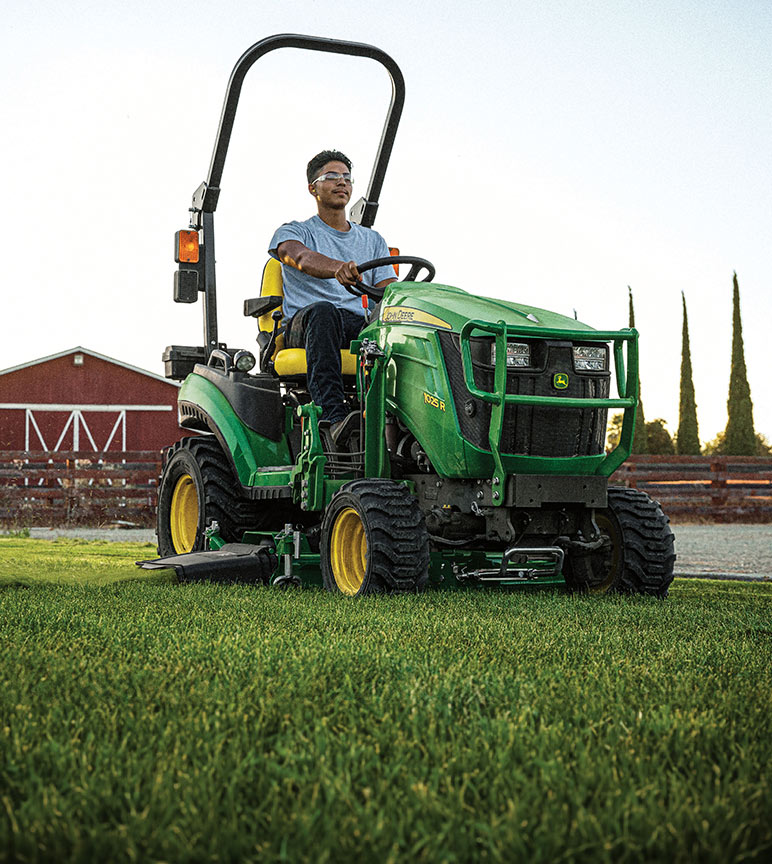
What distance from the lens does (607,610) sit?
4.44 meters

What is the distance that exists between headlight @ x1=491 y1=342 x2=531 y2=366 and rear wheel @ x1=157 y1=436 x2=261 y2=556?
2.06 metres

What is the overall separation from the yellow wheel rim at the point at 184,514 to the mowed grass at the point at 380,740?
9.63 ft

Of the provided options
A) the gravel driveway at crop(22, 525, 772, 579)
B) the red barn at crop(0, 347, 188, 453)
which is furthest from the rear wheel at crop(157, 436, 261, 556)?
the red barn at crop(0, 347, 188, 453)

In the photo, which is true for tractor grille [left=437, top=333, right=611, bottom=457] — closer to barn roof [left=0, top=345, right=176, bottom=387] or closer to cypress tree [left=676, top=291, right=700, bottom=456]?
barn roof [left=0, top=345, right=176, bottom=387]

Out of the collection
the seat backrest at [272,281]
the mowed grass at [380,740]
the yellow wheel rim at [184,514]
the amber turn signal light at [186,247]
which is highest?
the amber turn signal light at [186,247]

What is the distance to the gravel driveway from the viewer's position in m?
8.45

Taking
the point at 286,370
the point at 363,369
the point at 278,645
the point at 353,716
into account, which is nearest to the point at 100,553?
the point at 286,370

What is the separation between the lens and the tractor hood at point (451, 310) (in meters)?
5.04

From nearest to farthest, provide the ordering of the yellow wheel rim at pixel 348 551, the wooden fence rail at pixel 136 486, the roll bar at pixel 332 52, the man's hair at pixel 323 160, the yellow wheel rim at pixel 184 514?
the yellow wheel rim at pixel 348 551, the man's hair at pixel 323 160, the roll bar at pixel 332 52, the yellow wheel rim at pixel 184 514, the wooden fence rail at pixel 136 486

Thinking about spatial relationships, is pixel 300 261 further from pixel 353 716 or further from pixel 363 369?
pixel 353 716

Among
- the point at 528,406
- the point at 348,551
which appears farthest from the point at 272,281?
the point at 528,406

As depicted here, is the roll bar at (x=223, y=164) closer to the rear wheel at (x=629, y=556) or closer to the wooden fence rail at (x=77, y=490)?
the rear wheel at (x=629, y=556)

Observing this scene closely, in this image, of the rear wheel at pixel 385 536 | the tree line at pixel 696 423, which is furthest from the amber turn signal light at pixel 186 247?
the tree line at pixel 696 423

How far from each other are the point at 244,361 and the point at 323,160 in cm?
127
